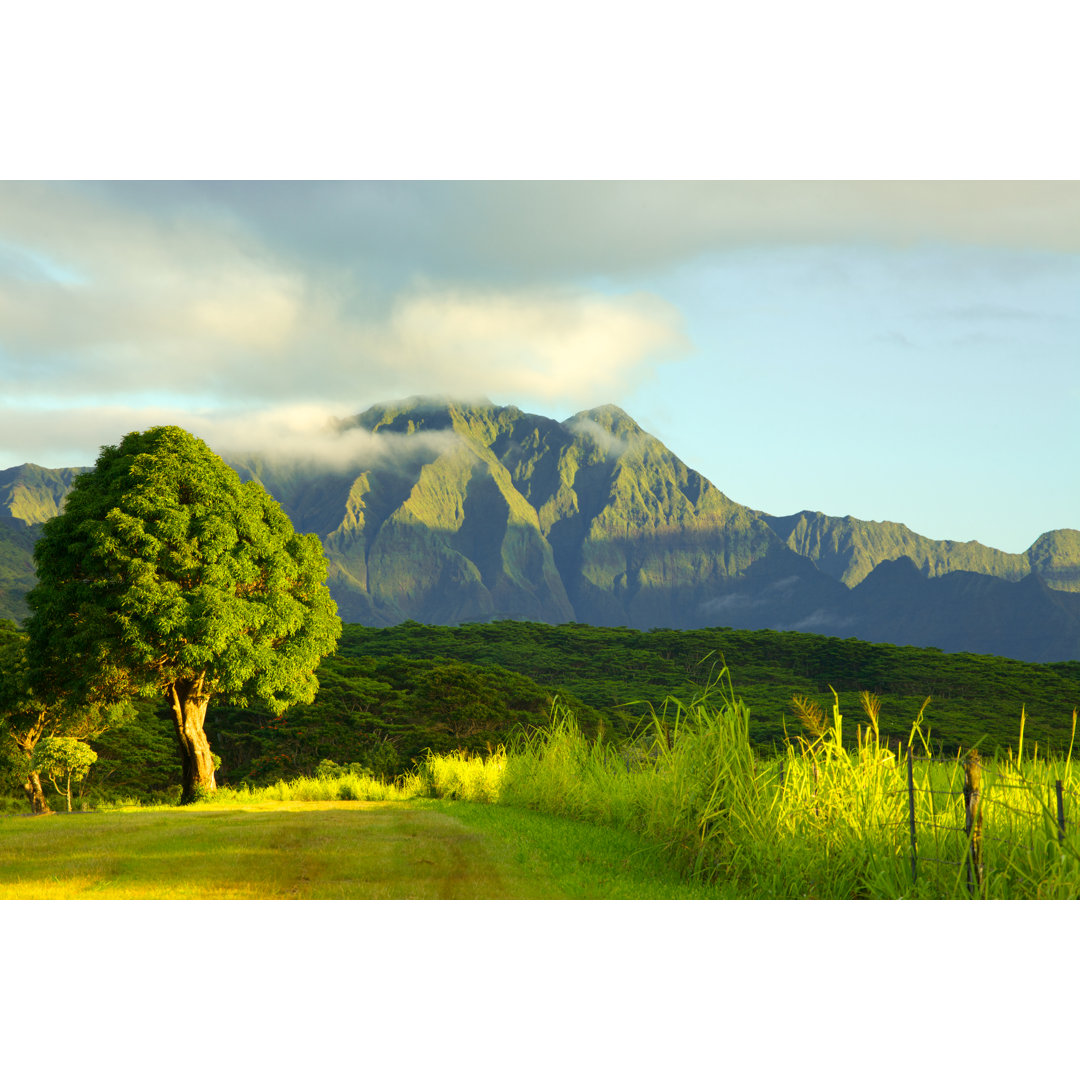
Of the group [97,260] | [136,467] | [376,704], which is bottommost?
[376,704]

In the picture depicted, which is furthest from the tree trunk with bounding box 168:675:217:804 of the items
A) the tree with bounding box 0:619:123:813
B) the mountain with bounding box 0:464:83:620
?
the mountain with bounding box 0:464:83:620

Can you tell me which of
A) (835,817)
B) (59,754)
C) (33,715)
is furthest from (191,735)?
(835,817)

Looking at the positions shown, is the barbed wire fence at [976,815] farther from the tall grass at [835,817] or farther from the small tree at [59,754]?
the small tree at [59,754]

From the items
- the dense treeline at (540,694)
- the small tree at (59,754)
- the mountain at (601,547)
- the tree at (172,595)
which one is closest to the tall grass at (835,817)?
the dense treeline at (540,694)

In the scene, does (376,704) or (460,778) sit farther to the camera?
(376,704)

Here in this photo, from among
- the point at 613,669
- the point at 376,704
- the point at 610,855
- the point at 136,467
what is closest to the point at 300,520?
the point at 613,669

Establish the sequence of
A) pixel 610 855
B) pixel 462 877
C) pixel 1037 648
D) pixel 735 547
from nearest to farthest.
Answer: pixel 462 877, pixel 610 855, pixel 1037 648, pixel 735 547

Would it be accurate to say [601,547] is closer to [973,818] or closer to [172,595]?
[172,595]

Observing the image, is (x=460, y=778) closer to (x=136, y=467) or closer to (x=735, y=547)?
(x=136, y=467)
